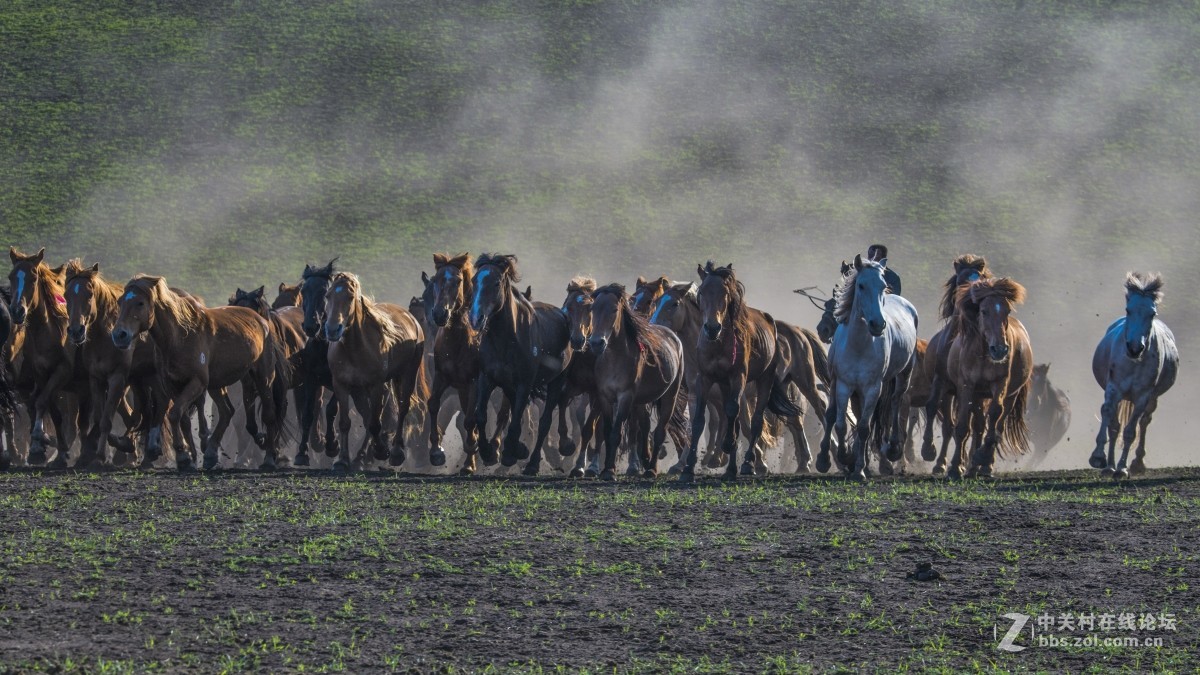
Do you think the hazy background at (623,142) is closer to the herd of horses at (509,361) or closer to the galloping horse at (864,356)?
the herd of horses at (509,361)

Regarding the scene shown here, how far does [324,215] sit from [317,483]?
49.3m

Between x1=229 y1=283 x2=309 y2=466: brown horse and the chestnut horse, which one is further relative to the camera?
x1=229 y1=283 x2=309 y2=466: brown horse

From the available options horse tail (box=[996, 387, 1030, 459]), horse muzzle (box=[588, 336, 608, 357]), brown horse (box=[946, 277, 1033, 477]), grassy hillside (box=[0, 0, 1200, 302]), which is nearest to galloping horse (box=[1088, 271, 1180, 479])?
horse tail (box=[996, 387, 1030, 459])

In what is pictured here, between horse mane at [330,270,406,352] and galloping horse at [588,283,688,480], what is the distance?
7.29 feet

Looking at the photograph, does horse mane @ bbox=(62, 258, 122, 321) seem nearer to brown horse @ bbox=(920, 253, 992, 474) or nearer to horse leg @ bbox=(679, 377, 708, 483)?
horse leg @ bbox=(679, 377, 708, 483)

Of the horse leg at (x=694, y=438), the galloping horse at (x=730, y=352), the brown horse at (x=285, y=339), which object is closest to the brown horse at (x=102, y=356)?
the brown horse at (x=285, y=339)

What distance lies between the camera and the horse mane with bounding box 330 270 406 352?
1755 centimetres

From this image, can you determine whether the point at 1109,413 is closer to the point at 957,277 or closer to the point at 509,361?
the point at 957,277

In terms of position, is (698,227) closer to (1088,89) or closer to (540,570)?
(1088,89)

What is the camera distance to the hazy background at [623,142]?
60.4m

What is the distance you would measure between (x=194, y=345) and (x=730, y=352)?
5503 millimetres

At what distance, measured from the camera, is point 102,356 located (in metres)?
17.1

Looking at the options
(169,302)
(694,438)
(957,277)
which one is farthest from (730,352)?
(169,302)

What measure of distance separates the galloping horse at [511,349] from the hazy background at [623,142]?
33.5 meters
